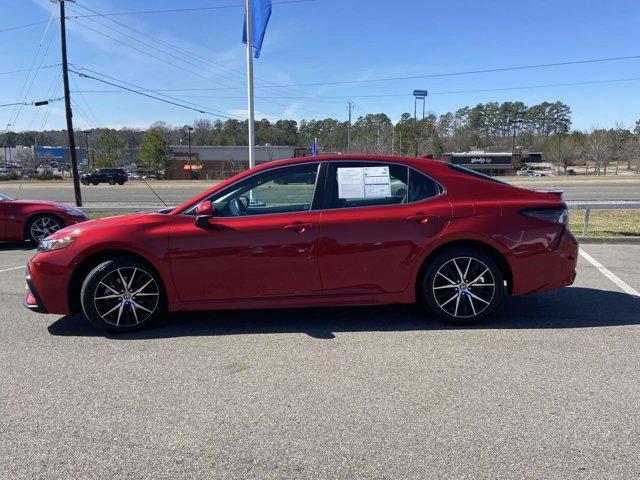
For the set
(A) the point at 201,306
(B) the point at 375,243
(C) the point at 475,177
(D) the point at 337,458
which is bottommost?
(D) the point at 337,458

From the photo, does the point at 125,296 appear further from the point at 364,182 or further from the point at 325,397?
the point at 364,182

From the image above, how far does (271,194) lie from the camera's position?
4.80 m

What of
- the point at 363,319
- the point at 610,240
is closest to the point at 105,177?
the point at 610,240

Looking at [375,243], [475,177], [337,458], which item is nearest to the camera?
[337,458]

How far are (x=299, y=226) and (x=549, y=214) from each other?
2.42 metres

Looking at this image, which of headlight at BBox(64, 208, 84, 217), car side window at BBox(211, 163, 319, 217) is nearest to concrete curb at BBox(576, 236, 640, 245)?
car side window at BBox(211, 163, 319, 217)

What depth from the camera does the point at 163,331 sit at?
480 centimetres

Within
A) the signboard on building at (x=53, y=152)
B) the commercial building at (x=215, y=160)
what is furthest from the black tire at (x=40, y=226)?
the signboard on building at (x=53, y=152)

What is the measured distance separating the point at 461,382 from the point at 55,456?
104 inches

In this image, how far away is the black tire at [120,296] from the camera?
4582 mm

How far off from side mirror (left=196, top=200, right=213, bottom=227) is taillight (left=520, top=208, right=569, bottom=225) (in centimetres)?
294

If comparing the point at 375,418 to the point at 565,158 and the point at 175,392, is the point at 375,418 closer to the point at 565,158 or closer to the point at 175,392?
the point at 175,392

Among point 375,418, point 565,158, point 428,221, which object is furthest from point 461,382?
point 565,158

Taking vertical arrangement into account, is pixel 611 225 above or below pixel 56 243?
below
